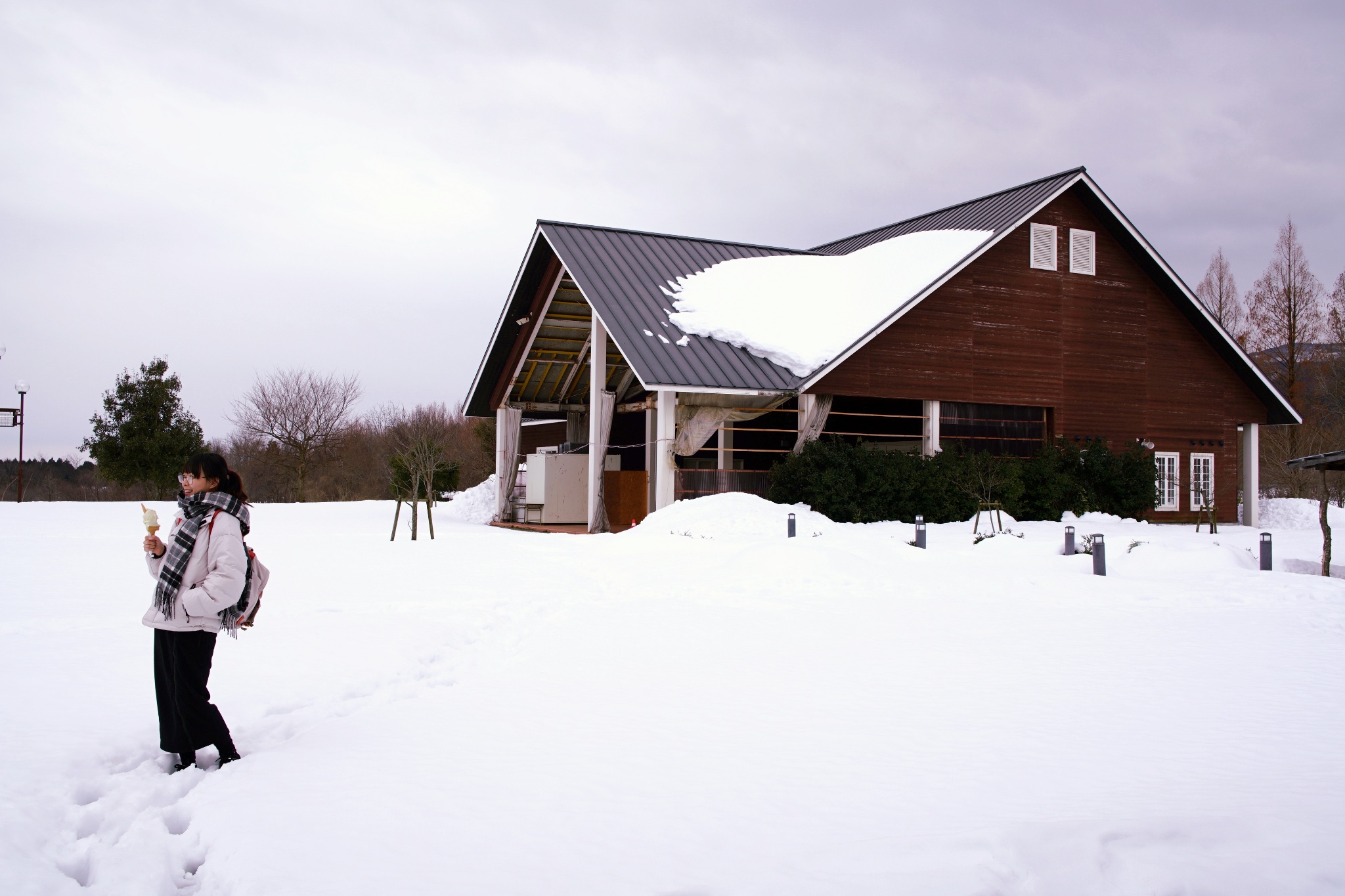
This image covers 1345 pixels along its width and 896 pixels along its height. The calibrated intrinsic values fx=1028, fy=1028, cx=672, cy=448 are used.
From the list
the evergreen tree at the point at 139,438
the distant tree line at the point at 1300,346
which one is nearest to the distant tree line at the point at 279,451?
the evergreen tree at the point at 139,438

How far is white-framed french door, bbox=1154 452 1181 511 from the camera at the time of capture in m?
25.3

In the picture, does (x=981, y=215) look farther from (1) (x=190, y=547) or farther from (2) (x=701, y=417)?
(1) (x=190, y=547)

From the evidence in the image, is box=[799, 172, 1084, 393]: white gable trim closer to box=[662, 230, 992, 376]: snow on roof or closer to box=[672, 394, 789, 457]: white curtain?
box=[662, 230, 992, 376]: snow on roof

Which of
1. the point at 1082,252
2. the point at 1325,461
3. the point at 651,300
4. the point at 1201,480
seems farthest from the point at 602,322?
the point at 1201,480

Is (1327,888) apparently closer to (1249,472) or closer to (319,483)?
(1249,472)

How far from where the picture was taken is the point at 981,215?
83.4ft

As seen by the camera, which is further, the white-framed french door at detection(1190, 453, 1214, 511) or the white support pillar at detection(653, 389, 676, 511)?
the white-framed french door at detection(1190, 453, 1214, 511)

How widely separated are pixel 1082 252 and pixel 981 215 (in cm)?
258

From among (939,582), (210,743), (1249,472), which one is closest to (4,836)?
(210,743)

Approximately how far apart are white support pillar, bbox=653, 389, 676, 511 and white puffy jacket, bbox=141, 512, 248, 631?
1473 cm

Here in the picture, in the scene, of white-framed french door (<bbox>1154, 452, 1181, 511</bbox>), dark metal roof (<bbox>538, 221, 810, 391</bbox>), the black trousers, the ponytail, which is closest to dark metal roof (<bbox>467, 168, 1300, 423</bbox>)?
dark metal roof (<bbox>538, 221, 810, 391</bbox>)

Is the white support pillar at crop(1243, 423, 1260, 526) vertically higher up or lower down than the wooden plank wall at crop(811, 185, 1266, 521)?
lower down

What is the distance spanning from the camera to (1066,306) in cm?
2405

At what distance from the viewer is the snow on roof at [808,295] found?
21.4 meters
